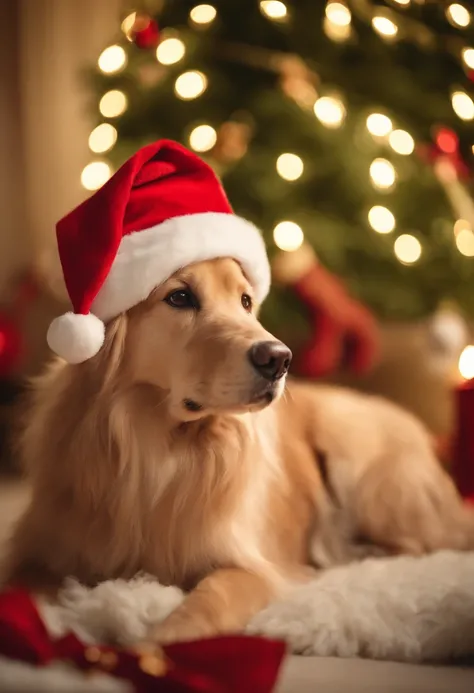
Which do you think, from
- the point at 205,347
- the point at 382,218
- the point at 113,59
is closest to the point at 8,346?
the point at 113,59

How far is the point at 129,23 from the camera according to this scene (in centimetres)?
285

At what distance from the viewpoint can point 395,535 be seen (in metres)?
1.88

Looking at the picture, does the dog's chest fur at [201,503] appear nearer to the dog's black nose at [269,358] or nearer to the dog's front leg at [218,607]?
the dog's front leg at [218,607]

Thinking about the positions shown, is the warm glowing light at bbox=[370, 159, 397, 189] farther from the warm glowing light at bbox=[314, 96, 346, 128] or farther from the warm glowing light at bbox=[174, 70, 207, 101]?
the warm glowing light at bbox=[174, 70, 207, 101]

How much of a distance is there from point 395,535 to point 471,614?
567 millimetres

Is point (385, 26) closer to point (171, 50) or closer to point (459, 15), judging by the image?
point (459, 15)

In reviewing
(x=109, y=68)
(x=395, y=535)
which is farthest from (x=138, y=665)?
(x=109, y=68)

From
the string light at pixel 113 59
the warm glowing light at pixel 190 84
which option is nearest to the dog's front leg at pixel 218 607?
the warm glowing light at pixel 190 84

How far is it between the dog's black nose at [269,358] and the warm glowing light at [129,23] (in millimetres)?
1997

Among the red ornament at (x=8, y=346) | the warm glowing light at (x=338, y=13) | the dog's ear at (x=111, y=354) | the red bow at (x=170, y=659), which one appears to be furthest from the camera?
the red ornament at (x=8, y=346)

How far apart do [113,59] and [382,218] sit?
1238 millimetres

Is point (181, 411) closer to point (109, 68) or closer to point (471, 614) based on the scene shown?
point (471, 614)

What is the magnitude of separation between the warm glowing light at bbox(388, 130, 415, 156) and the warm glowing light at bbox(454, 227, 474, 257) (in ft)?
1.27

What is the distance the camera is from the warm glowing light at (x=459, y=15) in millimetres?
2105
